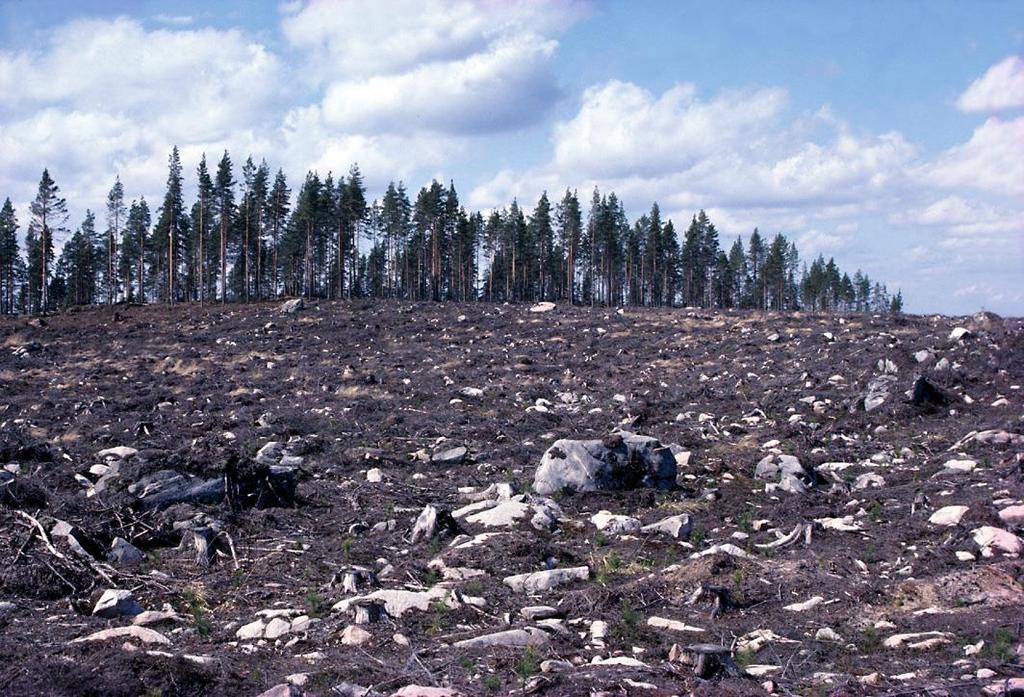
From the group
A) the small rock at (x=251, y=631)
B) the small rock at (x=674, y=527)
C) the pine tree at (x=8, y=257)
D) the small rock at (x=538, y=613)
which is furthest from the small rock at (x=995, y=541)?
the pine tree at (x=8, y=257)

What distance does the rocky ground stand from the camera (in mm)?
6328

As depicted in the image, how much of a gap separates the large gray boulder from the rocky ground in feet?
0.15

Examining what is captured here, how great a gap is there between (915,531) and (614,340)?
23.3m

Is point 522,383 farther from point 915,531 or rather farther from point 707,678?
point 707,678

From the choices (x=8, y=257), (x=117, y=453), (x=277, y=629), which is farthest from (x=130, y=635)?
(x=8, y=257)

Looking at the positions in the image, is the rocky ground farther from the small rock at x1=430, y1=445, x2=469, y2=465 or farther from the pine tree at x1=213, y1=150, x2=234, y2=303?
the pine tree at x1=213, y1=150, x2=234, y2=303

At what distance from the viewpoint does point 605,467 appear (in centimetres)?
1272

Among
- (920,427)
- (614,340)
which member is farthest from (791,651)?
(614,340)

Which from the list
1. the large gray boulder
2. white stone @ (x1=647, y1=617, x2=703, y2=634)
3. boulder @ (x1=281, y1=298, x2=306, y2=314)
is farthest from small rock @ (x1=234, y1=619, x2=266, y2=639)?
boulder @ (x1=281, y1=298, x2=306, y2=314)

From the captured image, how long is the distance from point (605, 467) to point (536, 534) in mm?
2755

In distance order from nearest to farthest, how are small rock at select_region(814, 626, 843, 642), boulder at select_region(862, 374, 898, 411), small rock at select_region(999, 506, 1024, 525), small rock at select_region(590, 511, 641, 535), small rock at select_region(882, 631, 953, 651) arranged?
small rock at select_region(882, 631, 953, 651), small rock at select_region(814, 626, 843, 642), small rock at select_region(999, 506, 1024, 525), small rock at select_region(590, 511, 641, 535), boulder at select_region(862, 374, 898, 411)

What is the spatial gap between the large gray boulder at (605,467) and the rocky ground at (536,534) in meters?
0.04

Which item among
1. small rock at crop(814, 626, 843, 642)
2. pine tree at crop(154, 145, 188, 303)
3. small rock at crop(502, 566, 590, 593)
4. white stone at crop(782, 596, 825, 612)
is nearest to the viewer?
small rock at crop(814, 626, 843, 642)

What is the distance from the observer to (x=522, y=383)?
80.8 feet
